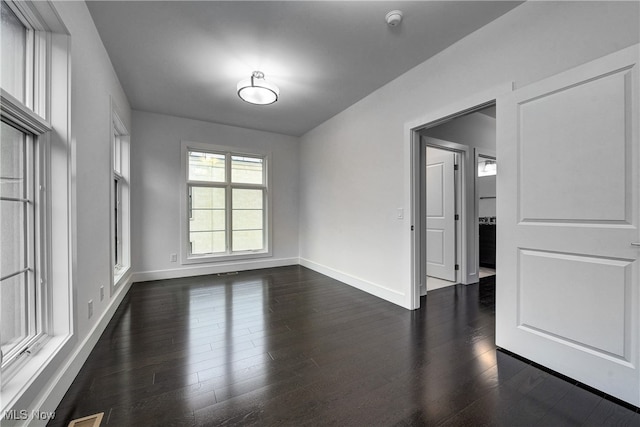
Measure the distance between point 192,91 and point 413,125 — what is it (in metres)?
2.80

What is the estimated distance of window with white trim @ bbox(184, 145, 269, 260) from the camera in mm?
4445

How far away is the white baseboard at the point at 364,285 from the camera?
9.87 feet

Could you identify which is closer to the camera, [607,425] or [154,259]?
[607,425]

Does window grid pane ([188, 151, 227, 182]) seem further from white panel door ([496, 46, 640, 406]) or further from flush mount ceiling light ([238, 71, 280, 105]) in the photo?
white panel door ([496, 46, 640, 406])

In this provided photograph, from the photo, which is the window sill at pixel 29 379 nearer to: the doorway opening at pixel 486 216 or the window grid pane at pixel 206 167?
the window grid pane at pixel 206 167

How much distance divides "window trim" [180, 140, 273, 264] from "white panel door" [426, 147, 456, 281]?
2898 millimetres

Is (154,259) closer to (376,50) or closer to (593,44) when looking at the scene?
(376,50)

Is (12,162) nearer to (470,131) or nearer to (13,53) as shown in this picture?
(13,53)

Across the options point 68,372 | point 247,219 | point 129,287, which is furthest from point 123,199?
point 68,372

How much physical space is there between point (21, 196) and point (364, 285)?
3.28 meters

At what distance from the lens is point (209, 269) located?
14.6ft

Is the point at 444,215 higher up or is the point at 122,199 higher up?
the point at 122,199

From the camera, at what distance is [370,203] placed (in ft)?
11.3

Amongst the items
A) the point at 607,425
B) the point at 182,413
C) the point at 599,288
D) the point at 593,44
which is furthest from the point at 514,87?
the point at 182,413
